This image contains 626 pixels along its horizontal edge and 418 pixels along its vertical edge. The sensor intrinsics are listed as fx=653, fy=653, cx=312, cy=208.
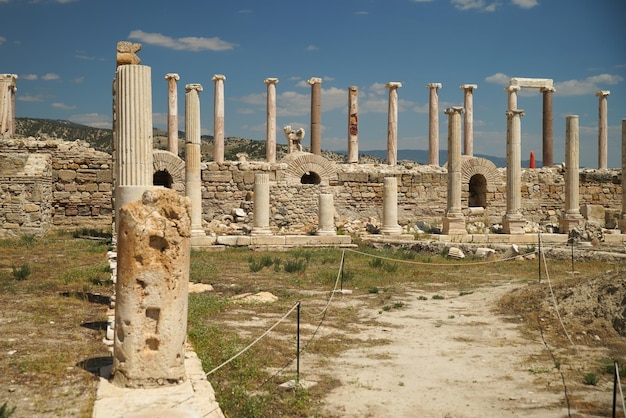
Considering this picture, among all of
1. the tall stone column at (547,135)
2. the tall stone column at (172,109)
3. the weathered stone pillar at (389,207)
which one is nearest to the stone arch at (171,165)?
the tall stone column at (172,109)

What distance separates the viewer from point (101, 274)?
1243cm

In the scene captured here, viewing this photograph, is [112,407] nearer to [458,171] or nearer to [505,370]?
[505,370]

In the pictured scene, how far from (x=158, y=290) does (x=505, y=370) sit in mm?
4067

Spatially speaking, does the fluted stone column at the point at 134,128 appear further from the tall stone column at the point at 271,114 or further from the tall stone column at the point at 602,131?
the tall stone column at the point at 602,131

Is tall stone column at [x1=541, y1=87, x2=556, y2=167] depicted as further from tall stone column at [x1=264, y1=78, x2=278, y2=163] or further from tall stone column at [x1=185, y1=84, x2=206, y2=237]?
tall stone column at [x1=185, y1=84, x2=206, y2=237]

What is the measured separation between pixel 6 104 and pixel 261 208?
11404mm

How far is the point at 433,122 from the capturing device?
95.6 ft

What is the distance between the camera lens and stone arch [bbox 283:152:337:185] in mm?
25406

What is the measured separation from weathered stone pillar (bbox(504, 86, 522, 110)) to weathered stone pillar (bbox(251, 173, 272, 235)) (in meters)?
12.0

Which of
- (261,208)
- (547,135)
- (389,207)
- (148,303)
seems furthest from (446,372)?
(547,135)

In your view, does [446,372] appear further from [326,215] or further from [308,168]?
[308,168]

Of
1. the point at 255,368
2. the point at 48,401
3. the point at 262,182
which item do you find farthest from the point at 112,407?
the point at 262,182

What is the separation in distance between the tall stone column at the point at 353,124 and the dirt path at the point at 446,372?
1800 cm

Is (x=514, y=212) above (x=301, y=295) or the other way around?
above
